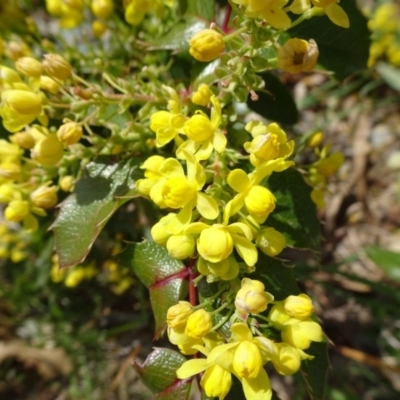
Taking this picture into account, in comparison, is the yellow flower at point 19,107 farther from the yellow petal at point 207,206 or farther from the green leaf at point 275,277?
the green leaf at point 275,277

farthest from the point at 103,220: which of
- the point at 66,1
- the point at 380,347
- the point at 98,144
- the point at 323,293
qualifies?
the point at 380,347

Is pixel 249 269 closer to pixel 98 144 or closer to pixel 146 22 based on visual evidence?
pixel 98 144

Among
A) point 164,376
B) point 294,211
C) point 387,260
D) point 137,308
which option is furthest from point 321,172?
point 137,308

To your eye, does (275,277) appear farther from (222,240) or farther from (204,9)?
(204,9)

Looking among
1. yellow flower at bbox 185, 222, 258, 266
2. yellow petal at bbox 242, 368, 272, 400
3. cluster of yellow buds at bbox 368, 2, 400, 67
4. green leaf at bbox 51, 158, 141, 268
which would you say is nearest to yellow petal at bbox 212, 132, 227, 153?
yellow flower at bbox 185, 222, 258, 266

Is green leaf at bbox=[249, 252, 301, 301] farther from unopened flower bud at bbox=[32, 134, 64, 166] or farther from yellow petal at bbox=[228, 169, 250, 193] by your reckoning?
unopened flower bud at bbox=[32, 134, 64, 166]
